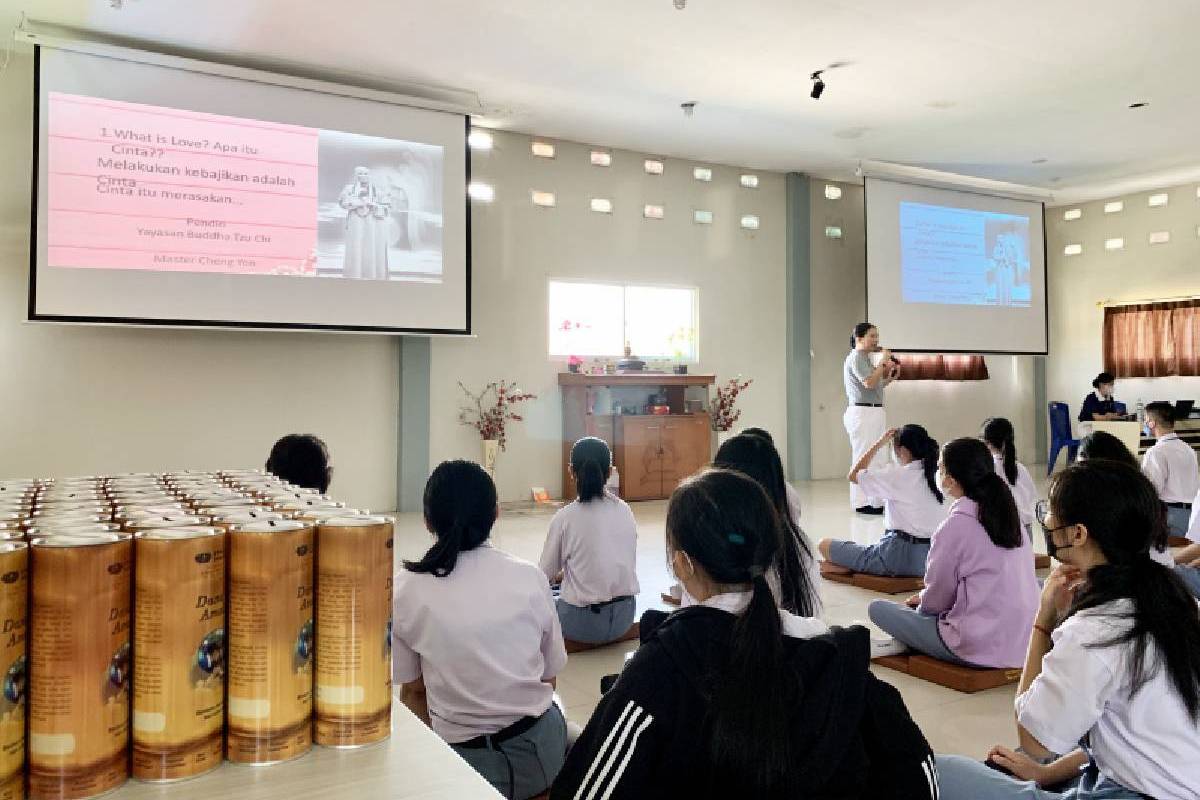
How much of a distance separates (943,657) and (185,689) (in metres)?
2.90

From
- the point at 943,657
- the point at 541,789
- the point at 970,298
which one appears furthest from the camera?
the point at 970,298

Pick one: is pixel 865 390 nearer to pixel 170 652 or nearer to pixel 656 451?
pixel 656 451

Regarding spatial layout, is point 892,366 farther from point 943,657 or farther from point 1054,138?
point 943,657

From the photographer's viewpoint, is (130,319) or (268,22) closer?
(268,22)

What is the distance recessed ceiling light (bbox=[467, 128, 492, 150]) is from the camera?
730 cm

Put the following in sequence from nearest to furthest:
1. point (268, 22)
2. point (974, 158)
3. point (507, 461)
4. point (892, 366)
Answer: point (268, 22) → point (892, 366) → point (507, 461) → point (974, 158)

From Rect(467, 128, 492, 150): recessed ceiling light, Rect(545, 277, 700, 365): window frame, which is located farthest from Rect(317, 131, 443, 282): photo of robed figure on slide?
Rect(545, 277, 700, 365): window frame

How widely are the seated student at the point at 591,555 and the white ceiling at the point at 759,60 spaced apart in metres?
3.23

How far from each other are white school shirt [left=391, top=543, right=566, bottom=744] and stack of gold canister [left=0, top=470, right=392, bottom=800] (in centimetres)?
85

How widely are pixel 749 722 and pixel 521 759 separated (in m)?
1.04

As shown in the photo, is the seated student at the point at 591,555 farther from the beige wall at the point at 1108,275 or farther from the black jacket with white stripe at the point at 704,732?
the beige wall at the point at 1108,275

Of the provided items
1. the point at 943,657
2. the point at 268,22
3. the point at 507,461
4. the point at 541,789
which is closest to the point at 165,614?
the point at 541,789

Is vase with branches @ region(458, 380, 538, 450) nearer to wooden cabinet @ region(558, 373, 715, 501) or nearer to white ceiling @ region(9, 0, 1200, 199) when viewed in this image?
wooden cabinet @ region(558, 373, 715, 501)

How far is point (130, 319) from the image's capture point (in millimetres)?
5645
